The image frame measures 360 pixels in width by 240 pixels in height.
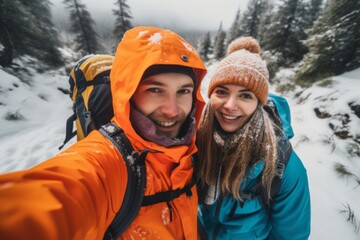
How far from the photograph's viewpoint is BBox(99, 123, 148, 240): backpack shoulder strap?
3.48 ft

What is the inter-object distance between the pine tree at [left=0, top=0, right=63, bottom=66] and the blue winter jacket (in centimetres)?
1086

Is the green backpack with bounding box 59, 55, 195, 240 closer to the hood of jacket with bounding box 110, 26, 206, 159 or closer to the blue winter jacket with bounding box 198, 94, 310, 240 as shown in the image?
the hood of jacket with bounding box 110, 26, 206, 159

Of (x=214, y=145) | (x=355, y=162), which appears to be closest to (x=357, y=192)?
(x=355, y=162)

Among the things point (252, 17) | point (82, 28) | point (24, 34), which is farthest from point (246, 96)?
point (252, 17)

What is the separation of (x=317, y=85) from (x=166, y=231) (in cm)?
849

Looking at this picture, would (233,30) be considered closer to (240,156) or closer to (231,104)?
(231,104)

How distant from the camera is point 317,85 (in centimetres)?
675

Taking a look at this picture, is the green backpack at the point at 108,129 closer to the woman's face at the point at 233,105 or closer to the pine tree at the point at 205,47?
the woman's face at the point at 233,105

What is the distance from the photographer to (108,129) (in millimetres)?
1272

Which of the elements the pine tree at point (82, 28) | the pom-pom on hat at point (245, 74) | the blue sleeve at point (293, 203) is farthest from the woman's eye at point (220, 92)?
the pine tree at point (82, 28)

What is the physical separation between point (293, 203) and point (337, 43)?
8.45 m

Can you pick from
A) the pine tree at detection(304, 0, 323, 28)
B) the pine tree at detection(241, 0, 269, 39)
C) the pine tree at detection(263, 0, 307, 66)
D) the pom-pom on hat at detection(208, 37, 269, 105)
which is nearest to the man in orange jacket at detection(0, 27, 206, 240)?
the pom-pom on hat at detection(208, 37, 269, 105)

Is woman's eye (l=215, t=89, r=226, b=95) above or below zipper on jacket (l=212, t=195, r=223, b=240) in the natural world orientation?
above

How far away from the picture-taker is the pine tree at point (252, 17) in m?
20.7
